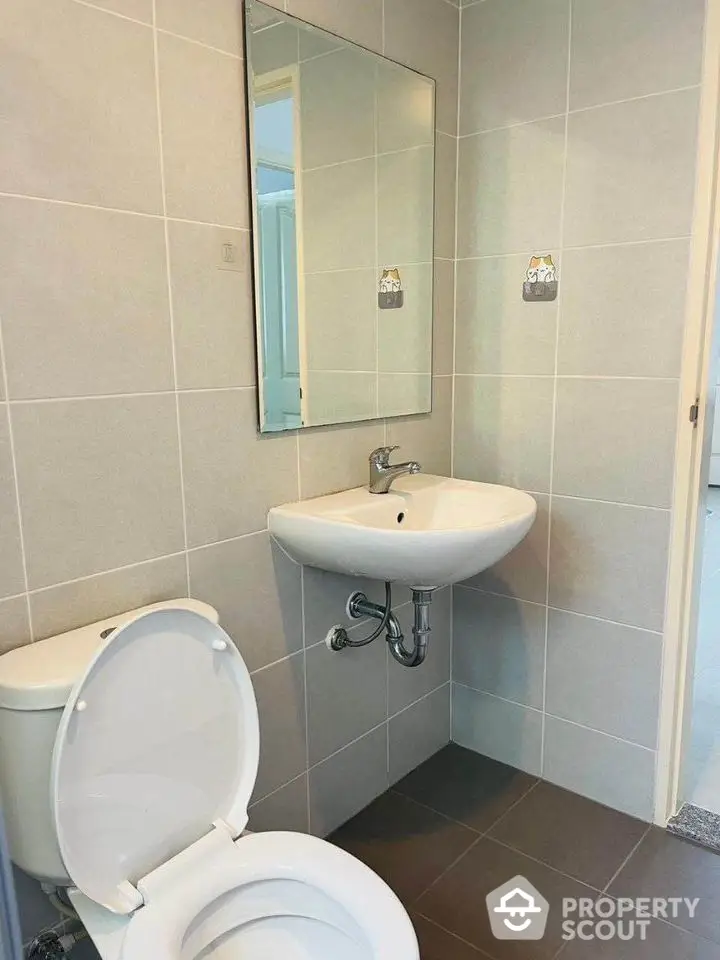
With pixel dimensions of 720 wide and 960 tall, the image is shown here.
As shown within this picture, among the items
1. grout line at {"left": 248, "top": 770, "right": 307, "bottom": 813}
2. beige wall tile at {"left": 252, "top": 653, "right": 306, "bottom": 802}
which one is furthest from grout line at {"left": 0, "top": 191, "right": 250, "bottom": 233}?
grout line at {"left": 248, "top": 770, "right": 307, "bottom": 813}

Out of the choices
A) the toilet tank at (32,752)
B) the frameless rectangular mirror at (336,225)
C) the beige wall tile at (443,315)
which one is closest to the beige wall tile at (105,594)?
the toilet tank at (32,752)

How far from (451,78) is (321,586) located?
Result: 1.37m

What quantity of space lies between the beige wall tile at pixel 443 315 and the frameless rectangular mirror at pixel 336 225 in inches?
1.2

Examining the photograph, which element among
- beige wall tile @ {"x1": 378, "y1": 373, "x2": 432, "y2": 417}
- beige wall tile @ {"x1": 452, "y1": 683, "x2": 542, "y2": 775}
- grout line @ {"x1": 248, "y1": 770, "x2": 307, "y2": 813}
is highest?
beige wall tile @ {"x1": 378, "y1": 373, "x2": 432, "y2": 417}

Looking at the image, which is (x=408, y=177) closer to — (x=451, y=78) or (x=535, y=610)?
(x=451, y=78)

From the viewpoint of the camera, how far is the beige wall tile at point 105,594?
1.18 meters

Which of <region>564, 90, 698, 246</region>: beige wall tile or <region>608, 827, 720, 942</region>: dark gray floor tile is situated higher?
<region>564, 90, 698, 246</region>: beige wall tile

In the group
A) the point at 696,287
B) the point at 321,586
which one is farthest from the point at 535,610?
the point at 696,287

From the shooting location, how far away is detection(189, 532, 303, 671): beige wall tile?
1442 millimetres

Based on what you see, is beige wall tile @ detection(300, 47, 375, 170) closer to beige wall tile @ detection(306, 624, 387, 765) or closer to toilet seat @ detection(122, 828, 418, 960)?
beige wall tile @ detection(306, 624, 387, 765)

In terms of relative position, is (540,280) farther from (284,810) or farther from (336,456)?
(284,810)

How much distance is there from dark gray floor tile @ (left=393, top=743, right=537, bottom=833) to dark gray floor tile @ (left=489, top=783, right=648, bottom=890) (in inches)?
1.7

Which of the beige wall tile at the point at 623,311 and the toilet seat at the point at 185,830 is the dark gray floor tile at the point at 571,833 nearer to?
the toilet seat at the point at 185,830

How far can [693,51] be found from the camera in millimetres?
1536
